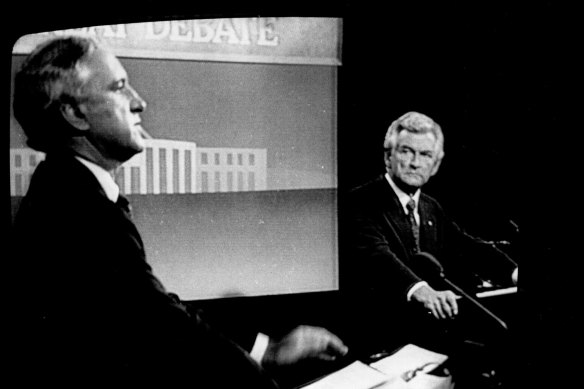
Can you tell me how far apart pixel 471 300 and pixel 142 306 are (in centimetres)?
62

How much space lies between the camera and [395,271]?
3.94 ft

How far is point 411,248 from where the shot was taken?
1200 mm

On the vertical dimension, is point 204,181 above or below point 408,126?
below

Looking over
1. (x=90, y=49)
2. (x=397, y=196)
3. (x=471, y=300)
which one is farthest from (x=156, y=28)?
(x=471, y=300)

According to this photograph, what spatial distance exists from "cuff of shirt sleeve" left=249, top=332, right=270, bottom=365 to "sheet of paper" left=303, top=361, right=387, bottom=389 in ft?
0.33

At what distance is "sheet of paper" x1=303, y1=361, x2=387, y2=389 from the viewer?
3.76 feet

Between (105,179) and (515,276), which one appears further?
(515,276)

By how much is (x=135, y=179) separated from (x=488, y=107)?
0.71 meters

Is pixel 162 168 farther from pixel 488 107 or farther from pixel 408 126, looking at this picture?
pixel 488 107

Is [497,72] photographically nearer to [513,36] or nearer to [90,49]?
[513,36]

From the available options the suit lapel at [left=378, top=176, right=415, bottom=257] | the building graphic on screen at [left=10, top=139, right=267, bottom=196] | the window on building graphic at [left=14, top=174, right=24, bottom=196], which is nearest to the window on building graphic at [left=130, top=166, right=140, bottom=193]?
the building graphic on screen at [left=10, top=139, right=267, bottom=196]

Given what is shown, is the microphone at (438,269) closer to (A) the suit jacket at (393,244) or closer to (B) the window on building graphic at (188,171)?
(A) the suit jacket at (393,244)

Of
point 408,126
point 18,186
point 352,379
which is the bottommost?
point 352,379

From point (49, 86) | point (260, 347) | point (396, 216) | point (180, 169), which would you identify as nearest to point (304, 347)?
point (260, 347)
